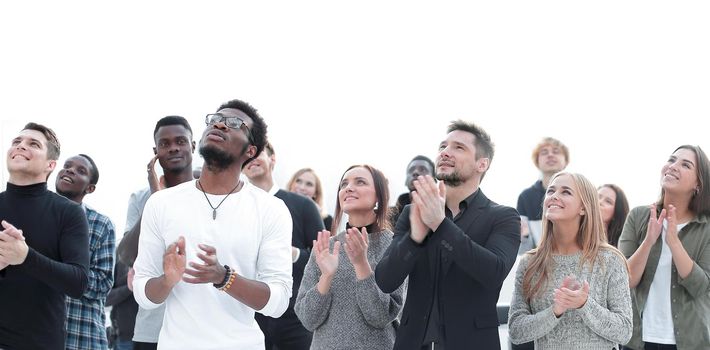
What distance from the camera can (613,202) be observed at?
475 centimetres

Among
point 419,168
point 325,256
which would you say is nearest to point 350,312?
point 325,256

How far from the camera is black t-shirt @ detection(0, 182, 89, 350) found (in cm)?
307

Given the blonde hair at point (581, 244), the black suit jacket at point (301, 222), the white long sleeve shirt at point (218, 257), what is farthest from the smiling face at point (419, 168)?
the white long sleeve shirt at point (218, 257)

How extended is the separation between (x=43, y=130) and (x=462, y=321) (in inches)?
74.1

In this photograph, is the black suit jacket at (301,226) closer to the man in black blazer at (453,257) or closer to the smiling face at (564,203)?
the man in black blazer at (453,257)

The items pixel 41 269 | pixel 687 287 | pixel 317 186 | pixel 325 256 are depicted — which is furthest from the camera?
pixel 317 186

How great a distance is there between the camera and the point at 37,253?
302cm

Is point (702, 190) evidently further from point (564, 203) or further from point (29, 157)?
point (29, 157)

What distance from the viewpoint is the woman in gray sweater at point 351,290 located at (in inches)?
129

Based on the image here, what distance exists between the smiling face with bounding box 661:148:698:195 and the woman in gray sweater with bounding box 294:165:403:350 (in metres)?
1.36

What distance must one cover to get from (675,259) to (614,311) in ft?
2.26

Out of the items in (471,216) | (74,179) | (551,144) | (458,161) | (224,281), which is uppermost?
(551,144)

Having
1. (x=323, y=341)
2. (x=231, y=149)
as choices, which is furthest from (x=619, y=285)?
(x=231, y=149)

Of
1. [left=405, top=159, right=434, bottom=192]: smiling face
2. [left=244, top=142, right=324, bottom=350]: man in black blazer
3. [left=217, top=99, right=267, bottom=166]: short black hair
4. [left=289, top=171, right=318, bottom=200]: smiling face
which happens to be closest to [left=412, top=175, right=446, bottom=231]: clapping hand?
[left=217, top=99, right=267, bottom=166]: short black hair
